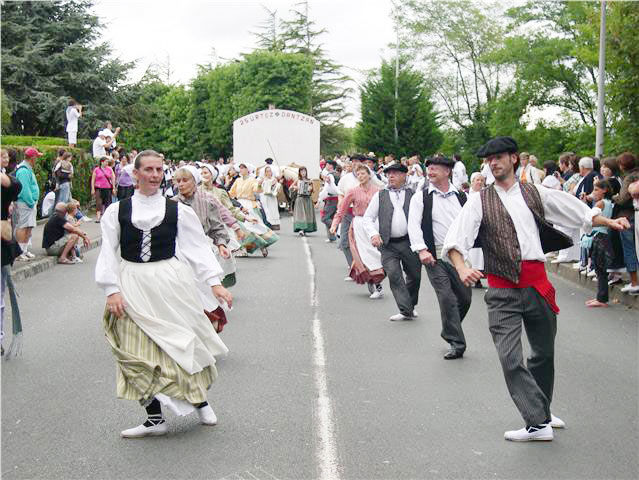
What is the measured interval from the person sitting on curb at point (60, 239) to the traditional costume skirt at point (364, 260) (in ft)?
20.2

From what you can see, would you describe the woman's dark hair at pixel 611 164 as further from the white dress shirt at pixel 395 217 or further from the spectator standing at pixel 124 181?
the spectator standing at pixel 124 181

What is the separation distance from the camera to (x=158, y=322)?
20.4 ft

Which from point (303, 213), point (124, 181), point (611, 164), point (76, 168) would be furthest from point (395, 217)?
point (76, 168)

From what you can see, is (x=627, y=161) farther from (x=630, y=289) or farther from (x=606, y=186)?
(x=630, y=289)

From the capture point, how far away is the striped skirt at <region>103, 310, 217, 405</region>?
20.0 ft

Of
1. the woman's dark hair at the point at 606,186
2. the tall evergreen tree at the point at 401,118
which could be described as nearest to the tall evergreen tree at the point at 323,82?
the tall evergreen tree at the point at 401,118

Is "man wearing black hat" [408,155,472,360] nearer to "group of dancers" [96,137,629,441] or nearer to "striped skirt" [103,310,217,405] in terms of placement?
"group of dancers" [96,137,629,441]

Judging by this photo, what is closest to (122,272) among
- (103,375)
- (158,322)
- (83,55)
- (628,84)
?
(158,322)

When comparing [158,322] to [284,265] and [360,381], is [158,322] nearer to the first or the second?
[360,381]

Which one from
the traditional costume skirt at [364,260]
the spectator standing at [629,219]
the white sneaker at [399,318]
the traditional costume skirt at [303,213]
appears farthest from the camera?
the traditional costume skirt at [303,213]

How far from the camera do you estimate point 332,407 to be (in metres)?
6.96

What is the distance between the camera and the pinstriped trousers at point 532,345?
6.17m

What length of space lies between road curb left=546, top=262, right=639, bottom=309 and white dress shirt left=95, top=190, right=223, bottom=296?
7.76 m

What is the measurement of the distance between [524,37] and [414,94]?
10.8 m
